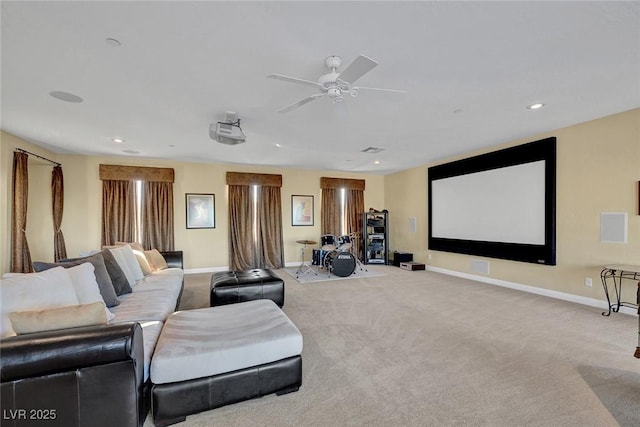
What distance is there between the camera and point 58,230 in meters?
5.49

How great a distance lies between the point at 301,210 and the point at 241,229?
5.58 feet

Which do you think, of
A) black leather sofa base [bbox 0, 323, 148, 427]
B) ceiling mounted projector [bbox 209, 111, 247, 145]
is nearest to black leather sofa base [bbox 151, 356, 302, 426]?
black leather sofa base [bbox 0, 323, 148, 427]

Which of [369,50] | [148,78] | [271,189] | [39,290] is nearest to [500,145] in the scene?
[369,50]

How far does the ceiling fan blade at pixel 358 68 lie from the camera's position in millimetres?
1895

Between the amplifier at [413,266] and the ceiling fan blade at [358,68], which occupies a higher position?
the ceiling fan blade at [358,68]

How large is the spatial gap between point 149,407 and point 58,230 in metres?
5.51

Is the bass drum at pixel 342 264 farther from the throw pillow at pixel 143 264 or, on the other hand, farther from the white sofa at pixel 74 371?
the white sofa at pixel 74 371

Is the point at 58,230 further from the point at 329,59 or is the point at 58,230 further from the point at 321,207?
the point at 329,59

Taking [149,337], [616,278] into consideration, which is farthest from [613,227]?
[149,337]

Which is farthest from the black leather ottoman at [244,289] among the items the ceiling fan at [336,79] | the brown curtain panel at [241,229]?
the brown curtain panel at [241,229]

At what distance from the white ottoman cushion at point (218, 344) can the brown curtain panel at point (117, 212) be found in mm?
4627

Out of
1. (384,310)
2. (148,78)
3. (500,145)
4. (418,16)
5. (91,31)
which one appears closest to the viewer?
(418,16)

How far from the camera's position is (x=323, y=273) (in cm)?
643

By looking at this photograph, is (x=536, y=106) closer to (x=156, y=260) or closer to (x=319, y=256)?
(x=319, y=256)
